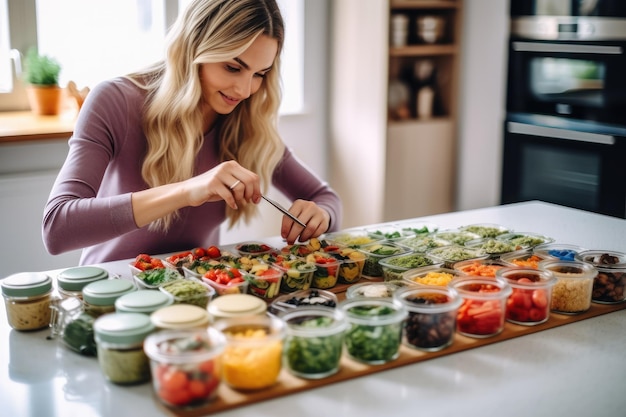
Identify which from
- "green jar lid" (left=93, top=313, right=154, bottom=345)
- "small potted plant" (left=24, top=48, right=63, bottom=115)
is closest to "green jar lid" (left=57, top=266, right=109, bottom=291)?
"green jar lid" (left=93, top=313, right=154, bottom=345)

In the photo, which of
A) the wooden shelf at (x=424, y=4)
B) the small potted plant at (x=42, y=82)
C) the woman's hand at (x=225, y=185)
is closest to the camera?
the woman's hand at (x=225, y=185)

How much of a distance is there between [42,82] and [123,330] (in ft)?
7.58

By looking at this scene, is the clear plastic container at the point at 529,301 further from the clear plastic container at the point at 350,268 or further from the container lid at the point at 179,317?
the container lid at the point at 179,317

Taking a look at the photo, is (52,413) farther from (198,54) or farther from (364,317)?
(198,54)

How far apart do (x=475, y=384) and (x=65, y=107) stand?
2683 mm

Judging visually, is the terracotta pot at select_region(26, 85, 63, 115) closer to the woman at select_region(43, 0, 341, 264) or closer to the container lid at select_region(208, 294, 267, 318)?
the woman at select_region(43, 0, 341, 264)

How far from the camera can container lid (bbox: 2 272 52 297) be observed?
4.54 feet

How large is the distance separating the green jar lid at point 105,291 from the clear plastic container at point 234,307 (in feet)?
0.63

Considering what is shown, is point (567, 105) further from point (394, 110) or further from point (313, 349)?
point (313, 349)

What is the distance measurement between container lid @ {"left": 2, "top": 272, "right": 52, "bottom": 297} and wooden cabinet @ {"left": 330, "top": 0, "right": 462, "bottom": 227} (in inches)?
101

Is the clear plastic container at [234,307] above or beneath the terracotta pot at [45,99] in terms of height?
beneath

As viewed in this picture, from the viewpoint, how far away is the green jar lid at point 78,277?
4.75 feet

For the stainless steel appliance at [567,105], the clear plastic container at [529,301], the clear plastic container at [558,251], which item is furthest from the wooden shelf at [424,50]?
the clear plastic container at [529,301]

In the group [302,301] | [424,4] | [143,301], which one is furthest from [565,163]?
[143,301]
